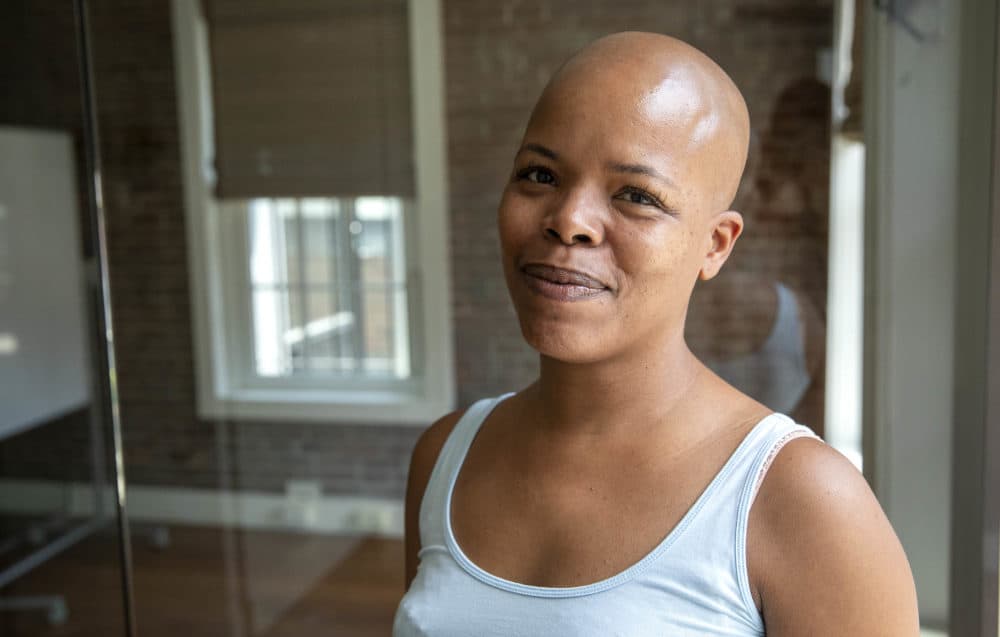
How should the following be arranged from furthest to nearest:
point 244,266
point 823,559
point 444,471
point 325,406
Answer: point 244,266, point 325,406, point 444,471, point 823,559

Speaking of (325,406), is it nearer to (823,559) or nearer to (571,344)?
(571,344)

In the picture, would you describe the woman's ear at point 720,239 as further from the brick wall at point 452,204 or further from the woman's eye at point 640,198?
the brick wall at point 452,204

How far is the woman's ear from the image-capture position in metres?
0.86

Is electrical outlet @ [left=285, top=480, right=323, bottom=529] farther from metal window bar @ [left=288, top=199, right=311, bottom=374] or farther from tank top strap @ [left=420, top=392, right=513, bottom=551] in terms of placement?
tank top strap @ [left=420, top=392, right=513, bottom=551]

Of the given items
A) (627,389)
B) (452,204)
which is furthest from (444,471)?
(452,204)

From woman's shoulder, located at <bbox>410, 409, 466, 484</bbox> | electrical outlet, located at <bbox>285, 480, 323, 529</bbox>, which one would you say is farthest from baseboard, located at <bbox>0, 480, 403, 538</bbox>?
woman's shoulder, located at <bbox>410, 409, 466, 484</bbox>

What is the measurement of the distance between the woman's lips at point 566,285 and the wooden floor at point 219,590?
5.86ft

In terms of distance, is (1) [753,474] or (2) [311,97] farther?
(2) [311,97]

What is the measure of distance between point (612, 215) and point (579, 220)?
0.11 feet

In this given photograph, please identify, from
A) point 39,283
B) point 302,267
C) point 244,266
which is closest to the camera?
point 302,267

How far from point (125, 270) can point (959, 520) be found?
7.82 ft

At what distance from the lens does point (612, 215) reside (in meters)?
0.80

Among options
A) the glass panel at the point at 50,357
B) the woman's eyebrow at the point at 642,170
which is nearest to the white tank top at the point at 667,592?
the woman's eyebrow at the point at 642,170

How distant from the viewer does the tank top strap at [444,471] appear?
957mm
